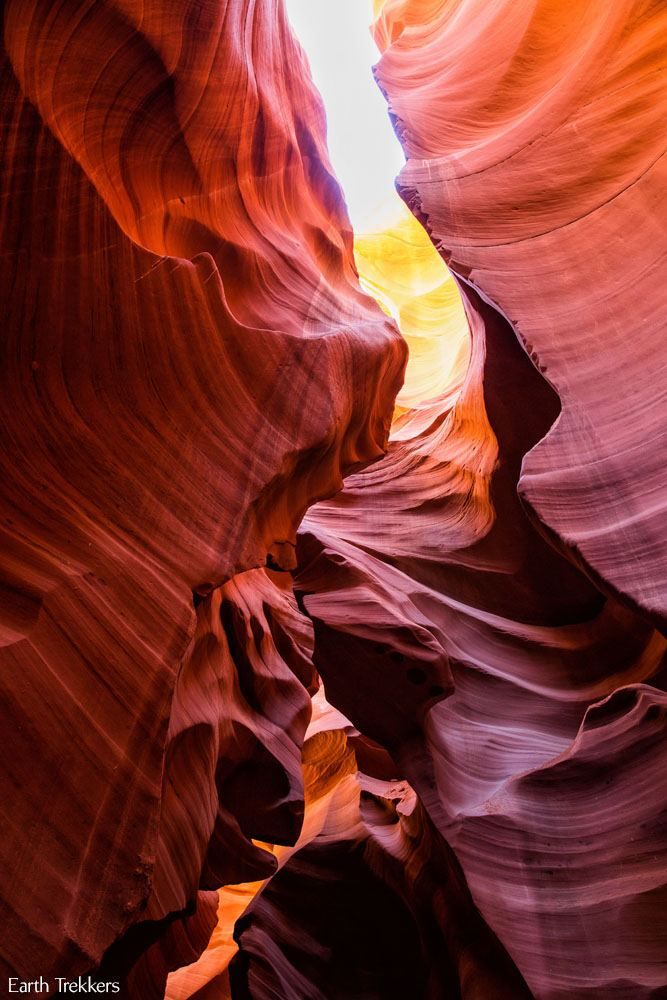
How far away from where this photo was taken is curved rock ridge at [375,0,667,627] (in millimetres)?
3541

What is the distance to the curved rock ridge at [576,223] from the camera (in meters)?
3.54

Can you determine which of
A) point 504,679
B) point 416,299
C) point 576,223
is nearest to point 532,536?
point 504,679

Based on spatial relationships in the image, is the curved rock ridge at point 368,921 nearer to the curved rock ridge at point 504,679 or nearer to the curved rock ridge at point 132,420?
the curved rock ridge at point 504,679

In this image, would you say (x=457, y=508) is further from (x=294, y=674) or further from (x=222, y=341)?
(x=222, y=341)

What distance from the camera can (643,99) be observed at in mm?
4848

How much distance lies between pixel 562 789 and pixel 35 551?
10.5 feet

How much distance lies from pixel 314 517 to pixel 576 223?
3833mm

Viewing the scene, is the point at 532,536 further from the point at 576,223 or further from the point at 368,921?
the point at 368,921

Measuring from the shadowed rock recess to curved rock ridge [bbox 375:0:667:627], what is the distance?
0.02 meters

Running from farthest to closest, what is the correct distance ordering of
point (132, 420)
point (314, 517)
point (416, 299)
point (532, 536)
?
point (416, 299) → point (314, 517) → point (532, 536) → point (132, 420)

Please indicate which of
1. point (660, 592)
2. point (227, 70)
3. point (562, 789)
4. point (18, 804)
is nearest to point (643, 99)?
point (227, 70)

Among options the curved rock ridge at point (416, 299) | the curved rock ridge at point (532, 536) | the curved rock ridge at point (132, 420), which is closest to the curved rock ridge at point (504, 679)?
the curved rock ridge at point (532, 536)

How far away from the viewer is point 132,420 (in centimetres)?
320

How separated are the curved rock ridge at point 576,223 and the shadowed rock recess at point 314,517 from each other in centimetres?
2
